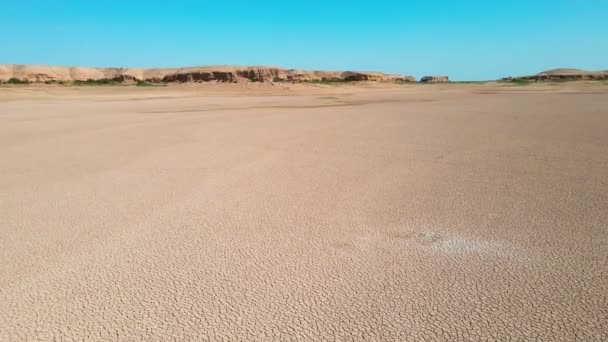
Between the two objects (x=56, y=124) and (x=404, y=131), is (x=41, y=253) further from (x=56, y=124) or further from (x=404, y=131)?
(x=56, y=124)

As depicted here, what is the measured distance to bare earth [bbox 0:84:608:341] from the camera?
1891mm

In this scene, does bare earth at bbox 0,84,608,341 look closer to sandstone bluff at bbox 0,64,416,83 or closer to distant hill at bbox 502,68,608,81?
distant hill at bbox 502,68,608,81

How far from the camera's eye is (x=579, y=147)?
5945mm

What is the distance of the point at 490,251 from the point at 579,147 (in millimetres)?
4395

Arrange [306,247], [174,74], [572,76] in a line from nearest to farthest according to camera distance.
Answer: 1. [306,247]
2. [572,76]
3. [174,74]

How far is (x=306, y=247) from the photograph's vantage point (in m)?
2.68

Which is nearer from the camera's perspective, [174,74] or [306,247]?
[306,247]

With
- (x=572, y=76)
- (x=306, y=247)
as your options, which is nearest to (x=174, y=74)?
(x=572, y=76)

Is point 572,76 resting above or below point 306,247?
above

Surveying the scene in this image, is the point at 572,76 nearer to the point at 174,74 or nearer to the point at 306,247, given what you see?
the point at 174,74

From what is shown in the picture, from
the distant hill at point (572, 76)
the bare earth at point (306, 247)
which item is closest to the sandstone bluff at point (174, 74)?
the distant hill at point (572, 76)

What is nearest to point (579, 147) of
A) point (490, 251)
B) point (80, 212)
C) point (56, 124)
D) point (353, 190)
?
point (353, 190)

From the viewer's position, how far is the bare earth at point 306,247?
189 centimetres

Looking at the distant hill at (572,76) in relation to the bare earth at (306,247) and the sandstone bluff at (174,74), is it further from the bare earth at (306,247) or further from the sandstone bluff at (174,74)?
the bare earth at (306,247)
